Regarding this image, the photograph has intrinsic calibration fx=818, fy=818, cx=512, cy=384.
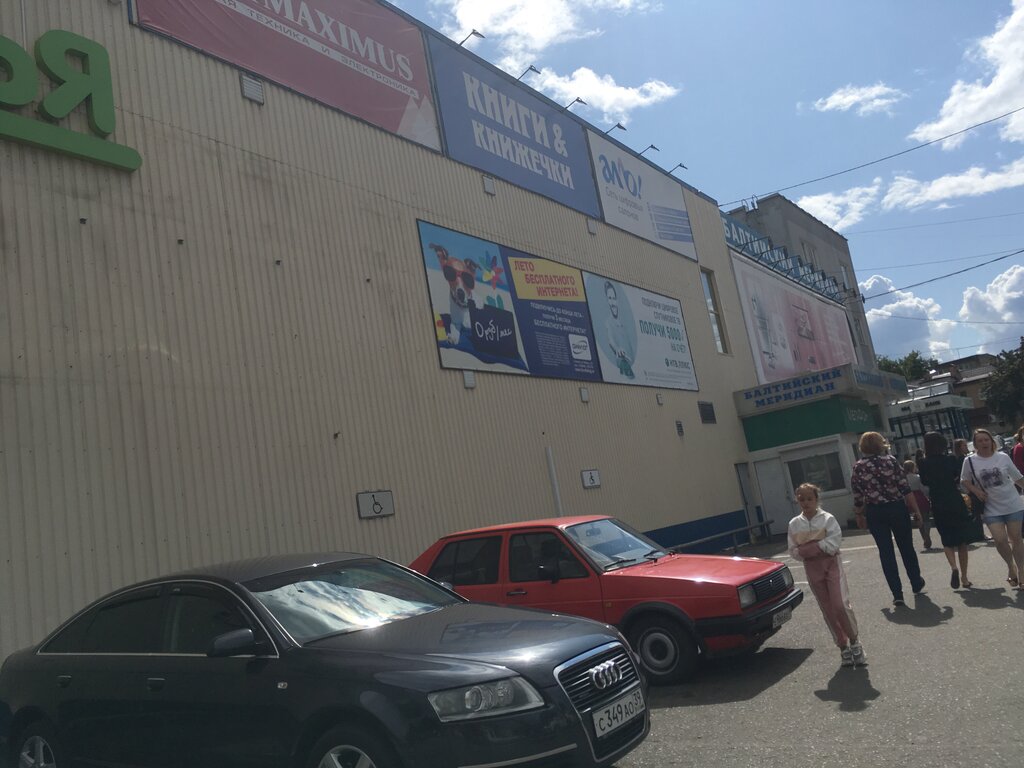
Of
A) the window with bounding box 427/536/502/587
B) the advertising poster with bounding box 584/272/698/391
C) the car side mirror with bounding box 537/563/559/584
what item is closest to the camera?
the car side mirror with bounding box 537/563/559/584

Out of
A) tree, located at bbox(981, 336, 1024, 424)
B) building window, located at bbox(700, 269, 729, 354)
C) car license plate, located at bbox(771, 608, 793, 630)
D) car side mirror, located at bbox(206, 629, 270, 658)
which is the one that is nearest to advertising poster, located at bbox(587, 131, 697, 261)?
building window, located at bbox(700, 269, 729, 354)

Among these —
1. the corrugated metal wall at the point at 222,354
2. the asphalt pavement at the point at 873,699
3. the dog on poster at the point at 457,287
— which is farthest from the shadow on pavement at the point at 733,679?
the dog on poster at the point at 457,287

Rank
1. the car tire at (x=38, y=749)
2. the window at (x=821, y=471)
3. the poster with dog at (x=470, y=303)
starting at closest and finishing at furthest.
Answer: the car tire at (x=38, y=749), the poster with dog at (x=470, y=303), the window at (x=821, y=471)

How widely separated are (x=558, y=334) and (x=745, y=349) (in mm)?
11844

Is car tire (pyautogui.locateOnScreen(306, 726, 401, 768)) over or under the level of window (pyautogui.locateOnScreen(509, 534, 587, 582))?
under

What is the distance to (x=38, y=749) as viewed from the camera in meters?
5.23

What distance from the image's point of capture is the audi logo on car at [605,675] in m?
4.32

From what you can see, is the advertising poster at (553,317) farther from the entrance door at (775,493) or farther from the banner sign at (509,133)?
the entrance door at (775,493)

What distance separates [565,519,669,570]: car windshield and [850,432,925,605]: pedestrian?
2408 millimetres

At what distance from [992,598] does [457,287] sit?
9.45 metres

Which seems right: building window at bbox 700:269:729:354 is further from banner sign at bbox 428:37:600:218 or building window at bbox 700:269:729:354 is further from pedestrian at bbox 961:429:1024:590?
pedestrian at bbox 961:429:1024:590

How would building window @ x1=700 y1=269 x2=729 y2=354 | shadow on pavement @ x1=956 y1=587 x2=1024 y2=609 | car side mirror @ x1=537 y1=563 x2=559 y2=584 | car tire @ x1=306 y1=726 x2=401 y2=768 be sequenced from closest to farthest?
1. car tire @ x1=306 y1=726 x2=401 y2=768
2. car side mirror @ x1=537 y1=563 x2=559 y2=584
3. shadow on pavement @ x1=956 y1=587 x2=1024 y2=609
4. building window @ x1=700 y1=269 x2=729 y2=354

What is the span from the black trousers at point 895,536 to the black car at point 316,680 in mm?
5033

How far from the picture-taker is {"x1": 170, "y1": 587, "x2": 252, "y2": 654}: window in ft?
15.1
